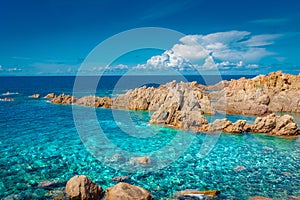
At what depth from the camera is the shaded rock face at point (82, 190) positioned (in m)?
15.2

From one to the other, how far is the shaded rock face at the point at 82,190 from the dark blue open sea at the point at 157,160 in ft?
6.46

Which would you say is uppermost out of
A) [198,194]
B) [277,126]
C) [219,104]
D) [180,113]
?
[180,113]

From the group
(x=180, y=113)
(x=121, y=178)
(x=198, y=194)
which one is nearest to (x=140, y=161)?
(x=121, y=178)

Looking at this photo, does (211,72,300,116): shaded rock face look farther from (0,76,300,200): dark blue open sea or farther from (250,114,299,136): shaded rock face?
(0,76,300,200): dark blue open sea

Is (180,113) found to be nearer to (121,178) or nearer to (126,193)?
(121,178)

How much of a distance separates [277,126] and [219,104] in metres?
22.5

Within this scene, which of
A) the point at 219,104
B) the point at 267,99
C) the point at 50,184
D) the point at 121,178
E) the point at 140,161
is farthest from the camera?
the point at 267,99

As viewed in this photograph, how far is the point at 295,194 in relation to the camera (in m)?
16.9

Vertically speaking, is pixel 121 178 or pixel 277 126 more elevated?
pixel 277 126

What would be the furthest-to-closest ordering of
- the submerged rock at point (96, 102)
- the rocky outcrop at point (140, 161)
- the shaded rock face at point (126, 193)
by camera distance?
the submerged rock at point (96, 102) → the rocky outcrop at point (140, 161) → the shaded rock face at point (126, 193)

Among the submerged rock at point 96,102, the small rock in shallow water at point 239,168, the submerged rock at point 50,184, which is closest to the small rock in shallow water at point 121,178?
the submerged rock at point 50,184

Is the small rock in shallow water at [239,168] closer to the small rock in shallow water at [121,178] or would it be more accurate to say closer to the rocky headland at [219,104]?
the small rock in shallow water at [121,178]

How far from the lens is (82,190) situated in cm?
1520

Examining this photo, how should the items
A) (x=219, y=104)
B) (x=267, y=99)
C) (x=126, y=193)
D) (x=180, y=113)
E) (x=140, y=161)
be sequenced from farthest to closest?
(x=267, y=99) → (x=219, y=104) → (x=180, y=113) → (x=140, y=161) → (x=126, y=193)
